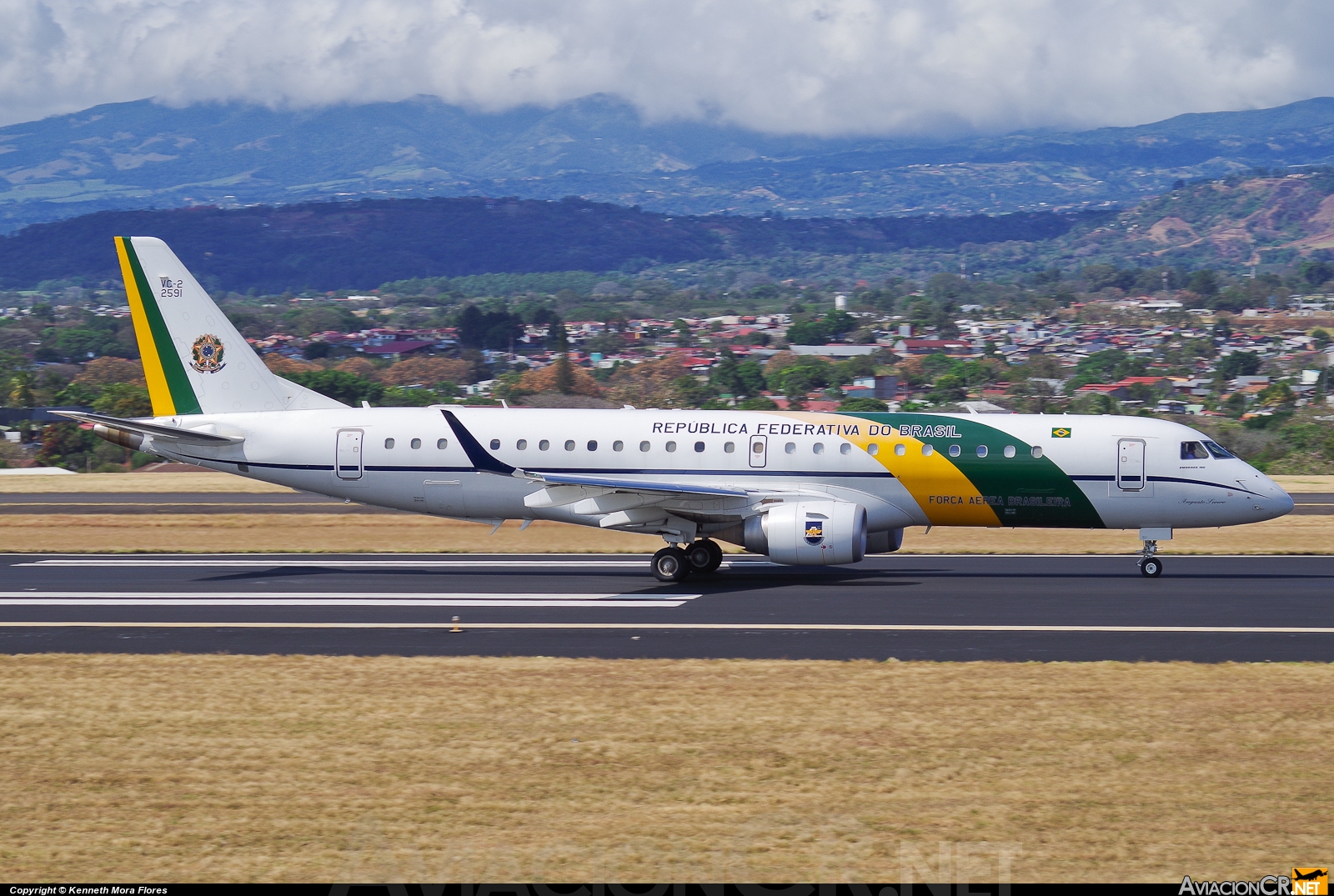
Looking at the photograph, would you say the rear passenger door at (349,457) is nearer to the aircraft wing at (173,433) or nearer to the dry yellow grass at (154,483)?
the aircraft wing at (173,433)

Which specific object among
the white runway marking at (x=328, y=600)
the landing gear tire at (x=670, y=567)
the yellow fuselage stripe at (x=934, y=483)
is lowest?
the white runway marking at (x=328, y=600)

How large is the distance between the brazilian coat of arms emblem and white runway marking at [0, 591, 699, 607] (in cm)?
591

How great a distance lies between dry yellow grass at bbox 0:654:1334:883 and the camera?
10516mm

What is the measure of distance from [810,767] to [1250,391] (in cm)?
10450

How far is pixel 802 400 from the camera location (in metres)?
86.4

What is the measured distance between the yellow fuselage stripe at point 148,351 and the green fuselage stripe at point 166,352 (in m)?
0.05

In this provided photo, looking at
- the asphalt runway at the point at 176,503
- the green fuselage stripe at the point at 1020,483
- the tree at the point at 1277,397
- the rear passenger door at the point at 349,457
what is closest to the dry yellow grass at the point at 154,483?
the asphalt runway at the point at 176,503

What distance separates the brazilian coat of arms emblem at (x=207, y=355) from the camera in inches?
1134

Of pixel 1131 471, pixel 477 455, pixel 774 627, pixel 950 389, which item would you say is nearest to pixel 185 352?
pixel 477 455

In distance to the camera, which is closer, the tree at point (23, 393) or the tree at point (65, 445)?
the tree at point (65, 445)

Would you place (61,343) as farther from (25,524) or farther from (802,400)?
(25,524)

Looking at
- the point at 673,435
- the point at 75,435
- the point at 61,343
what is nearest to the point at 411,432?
the point at 673,435

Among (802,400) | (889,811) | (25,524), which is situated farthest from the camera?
(802,400)

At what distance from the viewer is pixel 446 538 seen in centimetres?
3391
